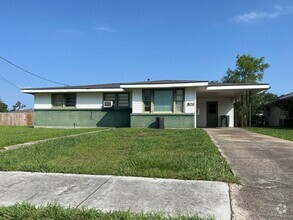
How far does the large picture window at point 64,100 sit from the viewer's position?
21.1 metres

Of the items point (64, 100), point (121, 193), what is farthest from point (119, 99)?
point (121, 193)

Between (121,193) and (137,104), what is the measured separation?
1411 centimetres

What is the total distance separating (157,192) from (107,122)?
16.5 metres

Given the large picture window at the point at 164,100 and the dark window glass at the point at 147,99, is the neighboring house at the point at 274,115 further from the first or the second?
the dark window glass at the point at 147,99

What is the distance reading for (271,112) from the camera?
30.2 metres

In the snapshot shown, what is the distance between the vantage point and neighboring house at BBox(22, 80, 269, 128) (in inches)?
685

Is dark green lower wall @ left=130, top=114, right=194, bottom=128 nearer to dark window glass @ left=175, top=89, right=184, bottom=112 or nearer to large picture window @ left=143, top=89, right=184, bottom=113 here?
large picture window @ left=143, top=89, right=184, bottom=113

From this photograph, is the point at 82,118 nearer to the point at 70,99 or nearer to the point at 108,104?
the point at 70,99

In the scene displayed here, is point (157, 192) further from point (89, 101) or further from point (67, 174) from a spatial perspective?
point (89, 101)

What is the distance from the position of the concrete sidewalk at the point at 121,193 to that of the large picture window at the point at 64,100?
53.9 ft

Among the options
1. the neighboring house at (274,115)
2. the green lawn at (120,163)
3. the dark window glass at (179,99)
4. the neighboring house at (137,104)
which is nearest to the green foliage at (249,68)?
the neighboring house at (274,115)

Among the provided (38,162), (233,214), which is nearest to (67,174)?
(38,162)

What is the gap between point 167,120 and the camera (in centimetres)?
1750

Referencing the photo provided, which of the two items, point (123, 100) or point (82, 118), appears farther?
point (82, 118)
